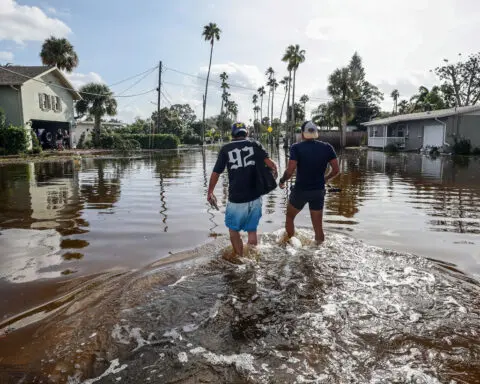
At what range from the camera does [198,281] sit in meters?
4.38

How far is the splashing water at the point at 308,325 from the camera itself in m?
2.71

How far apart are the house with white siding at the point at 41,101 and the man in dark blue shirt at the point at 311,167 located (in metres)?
27.6

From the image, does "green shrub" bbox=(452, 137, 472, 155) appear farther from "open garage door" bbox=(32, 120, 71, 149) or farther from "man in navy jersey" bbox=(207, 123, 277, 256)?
"open garage door" bbox=(32, 120, 71, 149)

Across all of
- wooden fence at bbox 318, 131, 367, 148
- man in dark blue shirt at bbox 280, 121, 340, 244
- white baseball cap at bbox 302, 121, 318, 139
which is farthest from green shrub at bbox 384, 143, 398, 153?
white baseball cap at bbox 302, 121, 318, 139

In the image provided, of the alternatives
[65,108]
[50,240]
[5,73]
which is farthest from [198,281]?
[65,108]

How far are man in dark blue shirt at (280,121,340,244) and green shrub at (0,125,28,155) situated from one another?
26.2m

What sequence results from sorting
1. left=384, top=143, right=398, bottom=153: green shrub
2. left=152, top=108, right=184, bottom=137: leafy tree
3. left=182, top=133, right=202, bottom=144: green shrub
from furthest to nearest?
left=182, top=133, right=202, bottom=144: green shrub, left=152, top=108, right=184, bottom=137: leafy tree, left=384, top=143, right=398, bottom=153: green shrub

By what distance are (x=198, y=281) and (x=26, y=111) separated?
31.0 meters

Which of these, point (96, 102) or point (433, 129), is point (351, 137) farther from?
point (96, 102)

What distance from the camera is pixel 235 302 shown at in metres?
3.81

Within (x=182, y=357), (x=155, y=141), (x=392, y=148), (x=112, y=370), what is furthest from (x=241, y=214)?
(x=155, y=141)

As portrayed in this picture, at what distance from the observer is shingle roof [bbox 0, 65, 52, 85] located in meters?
28.7

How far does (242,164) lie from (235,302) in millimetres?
1876

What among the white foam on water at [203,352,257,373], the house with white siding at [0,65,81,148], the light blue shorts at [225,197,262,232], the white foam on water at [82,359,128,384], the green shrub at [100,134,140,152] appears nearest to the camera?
the white foam on water at [82,359,128,384]
